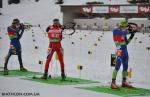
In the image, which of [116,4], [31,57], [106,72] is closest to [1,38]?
[31,57]

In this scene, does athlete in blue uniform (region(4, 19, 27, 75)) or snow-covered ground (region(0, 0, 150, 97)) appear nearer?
snow-covered ground (region(0, 0, 150, 97))

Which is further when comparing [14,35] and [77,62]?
[77,62]

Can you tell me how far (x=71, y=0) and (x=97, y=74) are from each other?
113ft

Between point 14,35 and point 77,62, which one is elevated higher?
point 14,35

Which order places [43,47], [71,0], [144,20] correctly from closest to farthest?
1. [43,47]
2. [144,20]
3. [71,0]

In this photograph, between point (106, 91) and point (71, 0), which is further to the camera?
point (71, 0)

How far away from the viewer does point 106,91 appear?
11797mm

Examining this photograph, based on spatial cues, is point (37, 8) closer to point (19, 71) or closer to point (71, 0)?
point (71, 0)

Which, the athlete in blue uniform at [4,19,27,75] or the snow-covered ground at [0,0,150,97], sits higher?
the athlete in blue uniform at [4,19,27,75]

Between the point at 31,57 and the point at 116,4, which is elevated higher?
the point at 116,4

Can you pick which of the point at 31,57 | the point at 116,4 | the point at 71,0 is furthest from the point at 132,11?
the point at 31,57

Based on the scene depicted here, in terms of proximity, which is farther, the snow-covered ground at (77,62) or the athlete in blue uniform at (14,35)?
the athlete in blue uniform at (14,35)

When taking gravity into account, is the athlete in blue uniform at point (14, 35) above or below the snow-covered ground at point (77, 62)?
above

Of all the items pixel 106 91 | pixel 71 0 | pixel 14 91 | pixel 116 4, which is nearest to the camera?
pixel 14 91
